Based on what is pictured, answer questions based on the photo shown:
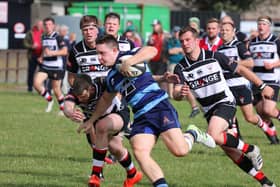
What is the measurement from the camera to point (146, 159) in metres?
9.13

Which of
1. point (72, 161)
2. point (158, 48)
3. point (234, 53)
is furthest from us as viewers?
point (158, 48)

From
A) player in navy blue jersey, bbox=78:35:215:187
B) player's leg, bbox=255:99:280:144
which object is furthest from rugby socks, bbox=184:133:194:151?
player's leg, bbox=255:99:280:144

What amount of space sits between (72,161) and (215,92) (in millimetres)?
2803

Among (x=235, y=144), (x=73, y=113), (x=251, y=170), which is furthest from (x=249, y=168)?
(x=73, y=113)

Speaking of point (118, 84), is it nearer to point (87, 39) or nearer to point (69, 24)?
point (87, 39)

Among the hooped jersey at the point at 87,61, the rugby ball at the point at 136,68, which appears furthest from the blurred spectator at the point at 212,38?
the rugby ball at the point at 136,68

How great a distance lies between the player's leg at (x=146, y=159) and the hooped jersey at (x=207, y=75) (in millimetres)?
1629

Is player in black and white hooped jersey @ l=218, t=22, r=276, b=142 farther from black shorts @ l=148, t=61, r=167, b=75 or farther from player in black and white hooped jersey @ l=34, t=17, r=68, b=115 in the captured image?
black shorts @ l=148, t=61, r=167, b=75

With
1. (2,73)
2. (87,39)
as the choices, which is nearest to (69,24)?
(2,73)

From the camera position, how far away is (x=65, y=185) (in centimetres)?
1073

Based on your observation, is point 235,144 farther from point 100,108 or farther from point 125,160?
point 100,108

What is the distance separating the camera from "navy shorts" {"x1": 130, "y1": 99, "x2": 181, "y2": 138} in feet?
30.9

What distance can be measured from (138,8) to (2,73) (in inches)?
252

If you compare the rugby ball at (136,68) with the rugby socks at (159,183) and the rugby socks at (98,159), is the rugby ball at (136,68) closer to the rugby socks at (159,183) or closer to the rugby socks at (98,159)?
the rugby socks at (159,183)
